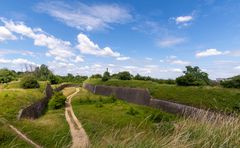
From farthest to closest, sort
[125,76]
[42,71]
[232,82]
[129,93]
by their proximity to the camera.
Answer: [42,71] → [125,76] → [129,93] → [232,82]

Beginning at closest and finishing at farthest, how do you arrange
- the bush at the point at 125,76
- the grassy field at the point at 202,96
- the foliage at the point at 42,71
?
the grassy field at the point at 202,96, the bush at the point at 125,76, the foliage at the point at 42,71

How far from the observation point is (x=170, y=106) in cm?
3038

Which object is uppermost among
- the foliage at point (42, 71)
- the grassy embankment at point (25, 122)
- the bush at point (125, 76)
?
the foliage at point (42, 71)

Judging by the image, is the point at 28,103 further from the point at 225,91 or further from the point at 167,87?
the point at 225,91

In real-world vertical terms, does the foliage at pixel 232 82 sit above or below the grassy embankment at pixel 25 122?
above

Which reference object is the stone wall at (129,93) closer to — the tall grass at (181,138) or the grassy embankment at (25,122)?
the grassy embankment at (25,122)

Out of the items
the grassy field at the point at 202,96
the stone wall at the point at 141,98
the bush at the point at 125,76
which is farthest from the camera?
the bush at the point at 125,76

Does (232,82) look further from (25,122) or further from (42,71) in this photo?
(42,71)

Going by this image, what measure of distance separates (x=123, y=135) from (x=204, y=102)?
2503 cm

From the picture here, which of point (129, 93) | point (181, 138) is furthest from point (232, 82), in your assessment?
point (181, 138)

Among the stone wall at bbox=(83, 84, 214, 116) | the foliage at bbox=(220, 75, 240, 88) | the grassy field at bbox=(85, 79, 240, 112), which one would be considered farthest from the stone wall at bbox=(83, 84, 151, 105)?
the foliage at bbox=(220, 75, 240, 88)

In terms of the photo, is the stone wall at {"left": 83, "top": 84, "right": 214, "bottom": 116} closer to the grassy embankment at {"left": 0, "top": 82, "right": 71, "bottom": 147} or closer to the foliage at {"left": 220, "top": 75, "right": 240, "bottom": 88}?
the foliage at {"left": 220, "top": 75, "right": 240, "bottom": 88}

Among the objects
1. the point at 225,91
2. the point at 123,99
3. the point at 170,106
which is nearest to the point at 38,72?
the point at 123,99

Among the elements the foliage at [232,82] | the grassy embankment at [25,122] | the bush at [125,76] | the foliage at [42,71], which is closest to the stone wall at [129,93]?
the bush at [125,76]
